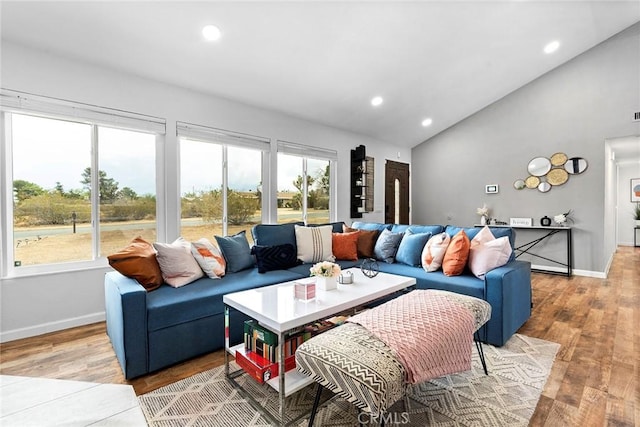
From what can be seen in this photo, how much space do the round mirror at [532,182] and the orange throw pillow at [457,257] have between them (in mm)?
3418

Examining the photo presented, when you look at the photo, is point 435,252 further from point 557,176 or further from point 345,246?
point 557,176

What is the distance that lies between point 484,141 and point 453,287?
4346mm

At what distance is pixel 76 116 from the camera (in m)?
2.91

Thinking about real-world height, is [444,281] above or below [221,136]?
below

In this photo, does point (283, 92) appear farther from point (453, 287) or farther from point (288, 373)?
point (288, 373)

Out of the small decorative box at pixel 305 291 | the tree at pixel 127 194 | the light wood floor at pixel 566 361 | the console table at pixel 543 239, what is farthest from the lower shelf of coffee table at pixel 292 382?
the console table at pixel 543 239

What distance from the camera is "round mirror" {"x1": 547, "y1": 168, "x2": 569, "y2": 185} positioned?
16.6 ft

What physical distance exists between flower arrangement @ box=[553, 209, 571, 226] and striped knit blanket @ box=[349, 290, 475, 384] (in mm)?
4424

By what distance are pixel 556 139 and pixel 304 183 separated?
4.30 m

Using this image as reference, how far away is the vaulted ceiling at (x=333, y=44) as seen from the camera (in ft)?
8.53

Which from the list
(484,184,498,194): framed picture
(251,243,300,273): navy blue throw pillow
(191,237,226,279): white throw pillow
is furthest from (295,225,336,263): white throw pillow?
(484,184,498,194): framed picture

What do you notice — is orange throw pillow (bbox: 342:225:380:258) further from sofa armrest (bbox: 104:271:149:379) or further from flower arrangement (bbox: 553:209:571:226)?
flower arrangement (bbox: 553:209:571:226)

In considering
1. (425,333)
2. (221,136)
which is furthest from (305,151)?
(425,333)

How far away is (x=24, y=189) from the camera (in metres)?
2.78
